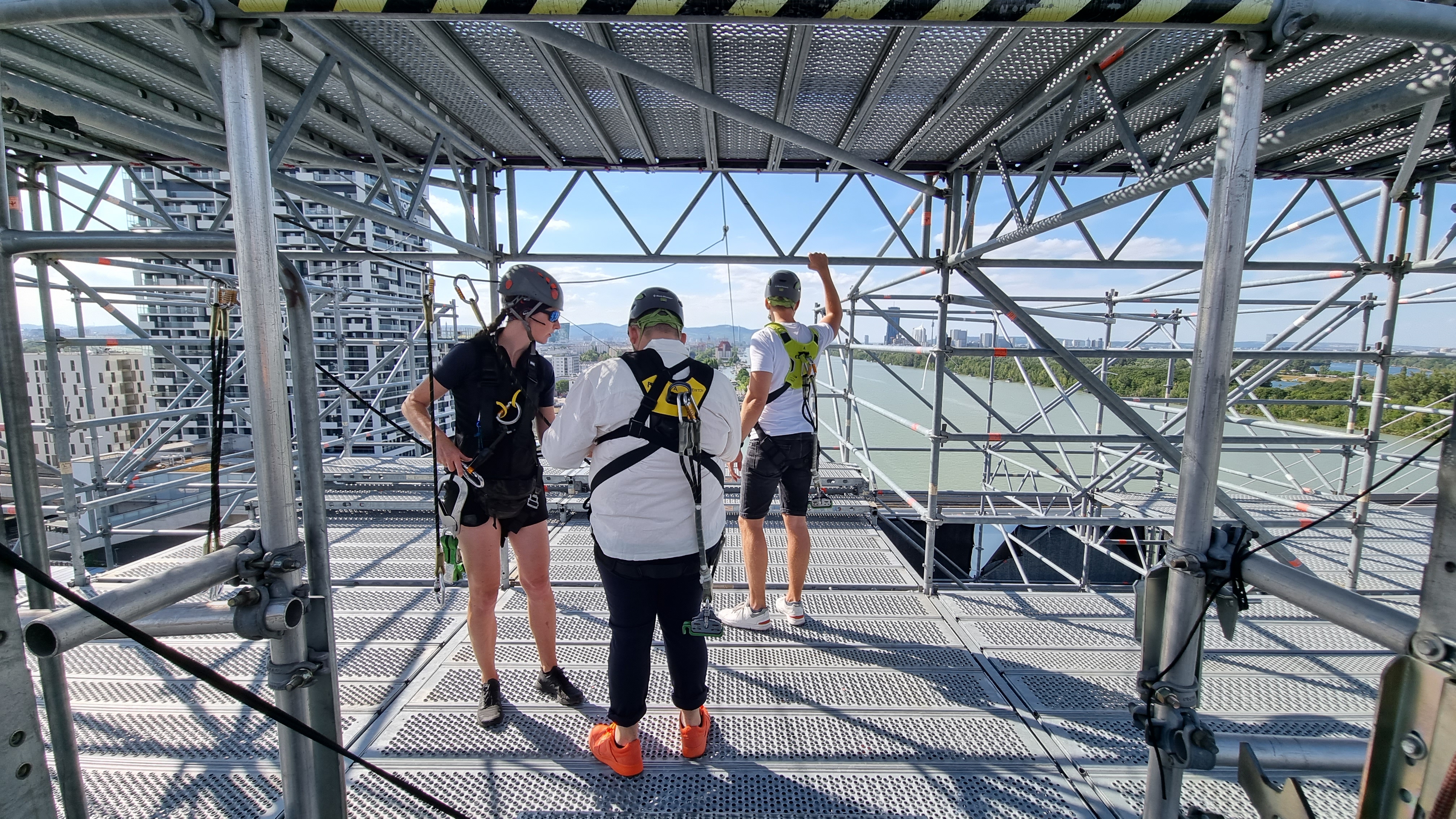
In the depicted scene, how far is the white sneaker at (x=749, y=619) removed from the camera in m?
3.27

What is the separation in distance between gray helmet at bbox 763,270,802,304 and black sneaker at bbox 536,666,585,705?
233cm

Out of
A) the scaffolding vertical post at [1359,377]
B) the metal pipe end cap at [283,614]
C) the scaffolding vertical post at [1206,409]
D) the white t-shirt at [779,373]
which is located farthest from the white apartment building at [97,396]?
the scaffolding vertical post at [1359,377]

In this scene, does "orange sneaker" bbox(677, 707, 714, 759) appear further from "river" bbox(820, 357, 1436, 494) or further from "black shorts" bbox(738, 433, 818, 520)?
"river" bbox(820, 357, 1436, 494)

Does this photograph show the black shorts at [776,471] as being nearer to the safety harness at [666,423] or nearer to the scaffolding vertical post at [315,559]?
the safety harness at [666,423]

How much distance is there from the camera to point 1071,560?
9.83 meters

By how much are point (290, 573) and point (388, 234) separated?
28562mm

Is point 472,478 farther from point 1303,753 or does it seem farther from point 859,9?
point 1303,753

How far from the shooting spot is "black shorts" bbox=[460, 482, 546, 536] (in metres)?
2.34

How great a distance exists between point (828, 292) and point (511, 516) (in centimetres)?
224

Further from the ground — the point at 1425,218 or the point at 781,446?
the point at 1425,218

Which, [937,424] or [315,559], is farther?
[937,424]

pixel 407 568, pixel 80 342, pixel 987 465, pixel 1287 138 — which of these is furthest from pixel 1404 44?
pixel 80 342

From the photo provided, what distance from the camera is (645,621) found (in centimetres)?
212

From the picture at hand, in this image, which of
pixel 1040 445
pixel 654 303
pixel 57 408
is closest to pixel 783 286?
pixel 654 303
